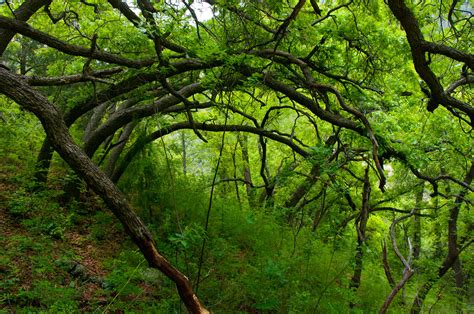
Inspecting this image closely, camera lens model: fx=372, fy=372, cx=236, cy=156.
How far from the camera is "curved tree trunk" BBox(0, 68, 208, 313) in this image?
361 centimetres

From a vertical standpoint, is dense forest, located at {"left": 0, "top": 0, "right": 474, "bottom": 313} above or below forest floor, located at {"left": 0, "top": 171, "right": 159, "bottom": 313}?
above

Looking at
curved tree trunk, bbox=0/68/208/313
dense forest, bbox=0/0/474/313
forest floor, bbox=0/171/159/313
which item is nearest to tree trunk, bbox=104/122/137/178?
dense forest, bbox=0/0/474/313

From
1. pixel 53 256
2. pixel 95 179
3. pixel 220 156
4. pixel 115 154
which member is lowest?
pixel 53 256

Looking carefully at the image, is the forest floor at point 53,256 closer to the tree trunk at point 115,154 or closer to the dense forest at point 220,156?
the dense forest at point 220,156

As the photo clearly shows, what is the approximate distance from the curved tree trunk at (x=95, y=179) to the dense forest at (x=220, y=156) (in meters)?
0.01

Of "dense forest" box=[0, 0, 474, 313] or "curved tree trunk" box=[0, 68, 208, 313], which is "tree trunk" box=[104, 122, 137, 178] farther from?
"curved tree trunk" box=[0, 68, 208, 313]

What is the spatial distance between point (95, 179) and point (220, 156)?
1.48 metres

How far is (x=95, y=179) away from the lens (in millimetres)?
3680

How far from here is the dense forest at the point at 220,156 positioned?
427 cm

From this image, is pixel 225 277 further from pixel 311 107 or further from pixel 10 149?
pixel 10 149

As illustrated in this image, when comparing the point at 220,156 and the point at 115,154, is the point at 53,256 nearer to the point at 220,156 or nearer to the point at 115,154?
the point at 115,154

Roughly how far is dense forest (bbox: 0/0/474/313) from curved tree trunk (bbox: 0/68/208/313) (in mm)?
14

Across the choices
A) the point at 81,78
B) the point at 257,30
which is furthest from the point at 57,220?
the point at 257,30

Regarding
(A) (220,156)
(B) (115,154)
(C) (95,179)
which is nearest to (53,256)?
(C) (95,179)
